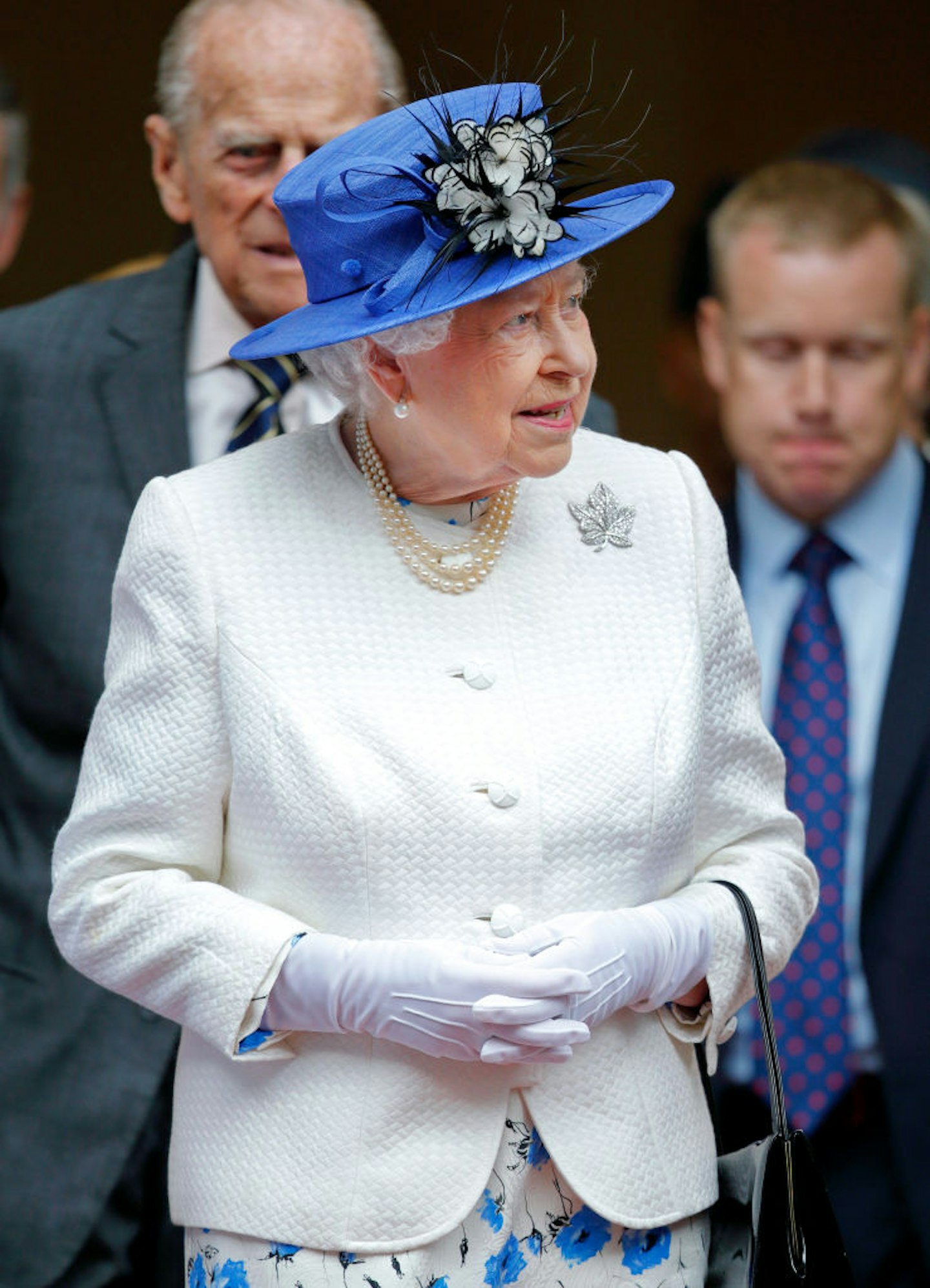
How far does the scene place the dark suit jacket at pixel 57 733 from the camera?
9.55ft

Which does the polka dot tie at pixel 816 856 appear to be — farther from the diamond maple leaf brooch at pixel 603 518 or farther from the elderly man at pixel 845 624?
the diamond maple leaf brooch at pixel 603 518

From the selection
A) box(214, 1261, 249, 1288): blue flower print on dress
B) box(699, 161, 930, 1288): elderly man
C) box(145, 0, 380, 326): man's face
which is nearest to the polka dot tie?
box(699, 161, 930, 1288): elderly man

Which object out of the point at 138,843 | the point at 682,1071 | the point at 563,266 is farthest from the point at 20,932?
the point at 563,266

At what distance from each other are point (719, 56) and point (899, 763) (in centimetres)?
151

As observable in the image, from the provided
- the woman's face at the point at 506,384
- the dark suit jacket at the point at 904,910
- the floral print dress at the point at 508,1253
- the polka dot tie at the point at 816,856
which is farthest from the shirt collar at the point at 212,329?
the floral print dress at the point at 508,1253

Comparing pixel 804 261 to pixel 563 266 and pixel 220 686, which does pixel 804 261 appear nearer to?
pixel 563 266

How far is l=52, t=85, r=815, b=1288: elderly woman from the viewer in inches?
79.1

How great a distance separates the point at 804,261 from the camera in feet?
12.3

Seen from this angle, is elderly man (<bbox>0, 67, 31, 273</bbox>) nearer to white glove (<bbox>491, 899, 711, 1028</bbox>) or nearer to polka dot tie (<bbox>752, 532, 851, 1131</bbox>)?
polka dot tie (<bbox>752, 532, 851, 1131</bbox>)

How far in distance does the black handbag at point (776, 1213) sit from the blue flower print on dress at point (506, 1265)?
0.25 m

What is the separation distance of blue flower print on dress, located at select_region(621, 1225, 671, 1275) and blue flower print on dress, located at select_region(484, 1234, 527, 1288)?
12cm

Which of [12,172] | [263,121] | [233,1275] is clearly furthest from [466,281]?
[12,172]

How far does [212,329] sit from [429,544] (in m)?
1.14

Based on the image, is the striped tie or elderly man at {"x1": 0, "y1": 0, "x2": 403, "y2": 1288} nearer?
elderly man at {"x1": 0, "y1": 0, "x2": 403, "y2": 1288}
